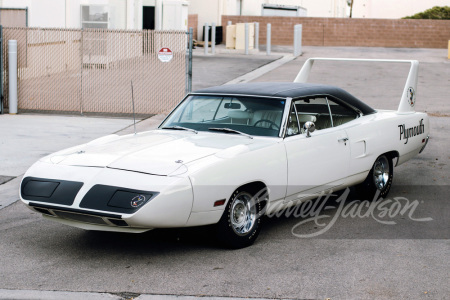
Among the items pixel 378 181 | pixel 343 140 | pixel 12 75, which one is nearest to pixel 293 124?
pixel 343 140

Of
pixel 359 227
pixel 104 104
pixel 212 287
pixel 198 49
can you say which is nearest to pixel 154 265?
pixel 212 287

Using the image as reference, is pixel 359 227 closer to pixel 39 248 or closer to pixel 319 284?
pixel 319 284

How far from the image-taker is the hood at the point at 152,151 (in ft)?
19.7

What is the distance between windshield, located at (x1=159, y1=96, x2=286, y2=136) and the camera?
7117 mm

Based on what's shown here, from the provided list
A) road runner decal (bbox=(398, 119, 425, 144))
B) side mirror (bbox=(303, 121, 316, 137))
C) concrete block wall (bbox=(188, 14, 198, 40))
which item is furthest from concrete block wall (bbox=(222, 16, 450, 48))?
side mirror (bbox=(303, 121, 316, 137))

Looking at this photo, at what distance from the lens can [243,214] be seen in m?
6.47

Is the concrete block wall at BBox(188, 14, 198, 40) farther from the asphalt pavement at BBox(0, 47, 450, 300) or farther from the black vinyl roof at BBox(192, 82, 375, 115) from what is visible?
the black vinyl roof at BBox(192, 82, 375, 115)

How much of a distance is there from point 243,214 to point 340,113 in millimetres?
2138

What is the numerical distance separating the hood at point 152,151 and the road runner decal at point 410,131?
2.62 meters

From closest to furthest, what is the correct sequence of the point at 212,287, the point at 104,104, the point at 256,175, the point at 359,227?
the point at 212,287 < the point at 256,175 < the point at 359,227 < the point at 104,104

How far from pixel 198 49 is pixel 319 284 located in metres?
30.6

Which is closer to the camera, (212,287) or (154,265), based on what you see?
(212,287)

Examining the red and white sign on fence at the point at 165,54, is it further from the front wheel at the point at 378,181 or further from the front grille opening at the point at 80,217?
the front grille opening at the point at 80,217

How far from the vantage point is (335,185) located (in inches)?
296
